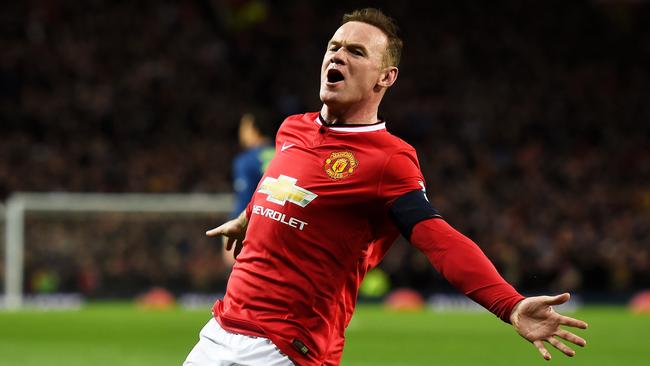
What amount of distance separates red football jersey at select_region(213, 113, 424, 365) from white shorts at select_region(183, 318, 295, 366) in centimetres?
3

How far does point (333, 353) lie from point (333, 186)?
62 cm

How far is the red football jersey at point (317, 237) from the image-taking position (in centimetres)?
397

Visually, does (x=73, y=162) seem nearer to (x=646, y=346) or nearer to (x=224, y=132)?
(x=224, y=132)

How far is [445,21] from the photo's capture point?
28.3 m

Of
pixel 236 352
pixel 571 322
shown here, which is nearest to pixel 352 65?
pixel 236 352

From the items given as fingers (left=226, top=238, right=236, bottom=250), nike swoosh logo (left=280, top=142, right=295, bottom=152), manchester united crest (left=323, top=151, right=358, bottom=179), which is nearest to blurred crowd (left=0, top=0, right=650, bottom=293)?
fingers (left=226, top=238, right=236, bottom=250)

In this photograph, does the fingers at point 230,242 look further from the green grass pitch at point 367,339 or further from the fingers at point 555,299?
the green grass pitch at point 367,339

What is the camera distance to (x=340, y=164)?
4051 millimetres

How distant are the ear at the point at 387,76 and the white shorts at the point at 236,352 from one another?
3.48 feet

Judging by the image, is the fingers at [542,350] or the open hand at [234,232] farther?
the open hand at [234,232]


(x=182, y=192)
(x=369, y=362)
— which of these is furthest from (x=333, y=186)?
(x=182, y=192)

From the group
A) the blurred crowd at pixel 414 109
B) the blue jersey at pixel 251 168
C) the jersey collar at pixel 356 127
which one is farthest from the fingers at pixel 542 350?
the blurred crowd at pixel 414 109

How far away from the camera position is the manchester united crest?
13.2 ft

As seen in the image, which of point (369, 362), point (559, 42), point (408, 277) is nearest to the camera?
point (369, 362)
